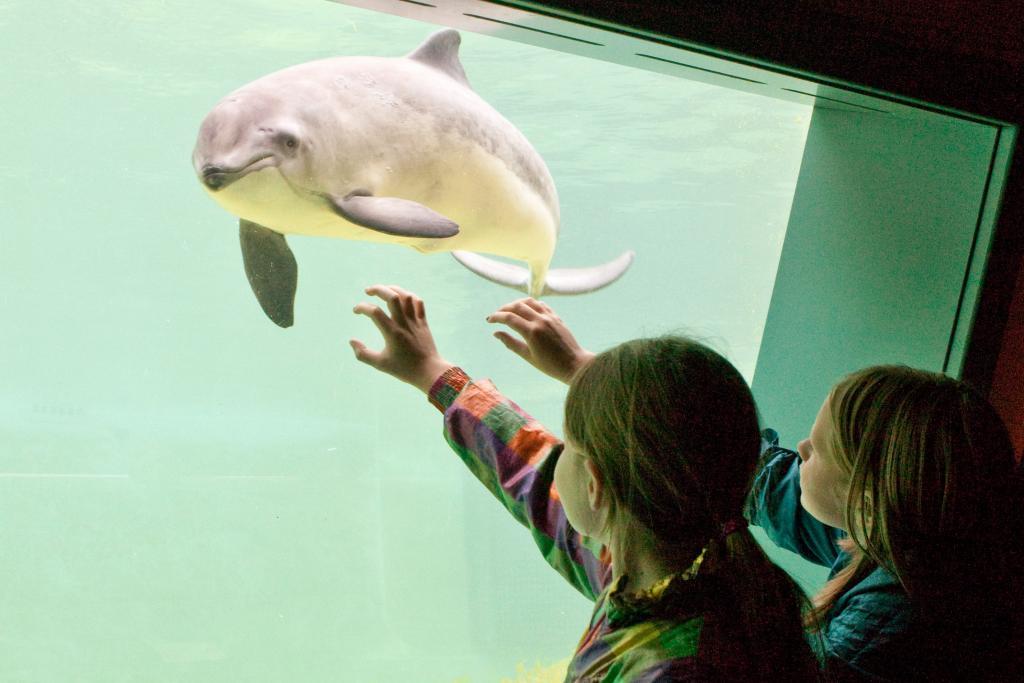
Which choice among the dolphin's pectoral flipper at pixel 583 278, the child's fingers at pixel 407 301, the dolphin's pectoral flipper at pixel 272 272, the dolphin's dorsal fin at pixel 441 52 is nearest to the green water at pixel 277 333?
the dolphin's pectoral flipper at pixel 583 278

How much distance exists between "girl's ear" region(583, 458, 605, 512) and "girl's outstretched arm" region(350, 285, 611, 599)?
0.30 metres

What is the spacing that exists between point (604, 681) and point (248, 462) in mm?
15874

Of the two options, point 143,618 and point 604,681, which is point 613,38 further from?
point 143,618

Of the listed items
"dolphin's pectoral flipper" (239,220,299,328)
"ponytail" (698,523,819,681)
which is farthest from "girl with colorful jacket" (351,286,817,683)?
"dolphin's pectoral flipper" (239,220,299,328)

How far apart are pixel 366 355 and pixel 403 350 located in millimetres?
83

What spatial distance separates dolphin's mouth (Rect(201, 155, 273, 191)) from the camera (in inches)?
66.6

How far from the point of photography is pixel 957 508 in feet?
4.95

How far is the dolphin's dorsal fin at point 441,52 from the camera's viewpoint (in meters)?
2.44

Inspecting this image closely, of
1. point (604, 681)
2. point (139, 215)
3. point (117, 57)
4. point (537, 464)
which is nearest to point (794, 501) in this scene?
A: point (537, 464)

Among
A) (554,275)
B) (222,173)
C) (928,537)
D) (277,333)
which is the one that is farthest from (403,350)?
(277,333)

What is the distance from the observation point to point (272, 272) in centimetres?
209

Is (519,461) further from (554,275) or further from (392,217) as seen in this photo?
(554,275)

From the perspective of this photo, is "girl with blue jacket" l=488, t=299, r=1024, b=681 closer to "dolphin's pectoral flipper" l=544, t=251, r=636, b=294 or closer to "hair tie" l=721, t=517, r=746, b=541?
"hair tie" l=721, t=517, r=746, b=541

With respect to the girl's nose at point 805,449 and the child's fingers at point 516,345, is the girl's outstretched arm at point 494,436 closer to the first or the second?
the child's fingers at point 516,345
